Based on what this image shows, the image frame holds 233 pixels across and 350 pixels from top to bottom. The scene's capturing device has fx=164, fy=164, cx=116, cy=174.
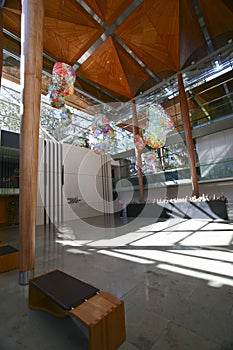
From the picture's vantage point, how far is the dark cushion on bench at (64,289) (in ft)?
4.47

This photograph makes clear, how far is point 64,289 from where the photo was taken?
1571mm

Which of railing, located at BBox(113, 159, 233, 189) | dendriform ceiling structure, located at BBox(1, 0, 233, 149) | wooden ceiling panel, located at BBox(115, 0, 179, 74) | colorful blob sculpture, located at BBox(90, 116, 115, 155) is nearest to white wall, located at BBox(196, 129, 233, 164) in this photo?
railing, located at BBox(113, 159, 233, 189)

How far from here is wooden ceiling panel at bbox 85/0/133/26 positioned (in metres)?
6.09

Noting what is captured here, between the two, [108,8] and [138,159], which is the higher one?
[108,8]

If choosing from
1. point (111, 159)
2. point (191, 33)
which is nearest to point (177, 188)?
point (111, 159)

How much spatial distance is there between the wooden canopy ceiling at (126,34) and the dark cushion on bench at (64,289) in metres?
8.40

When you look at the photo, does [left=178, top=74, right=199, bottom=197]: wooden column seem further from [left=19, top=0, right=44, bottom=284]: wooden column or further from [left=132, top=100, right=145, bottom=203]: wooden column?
[left=19, top=0, right=44, bottom=284]: wooden column

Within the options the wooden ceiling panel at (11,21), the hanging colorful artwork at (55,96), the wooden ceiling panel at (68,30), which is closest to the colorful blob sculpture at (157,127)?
the hanging colorful artwork at (55,96)

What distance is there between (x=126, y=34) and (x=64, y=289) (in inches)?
371

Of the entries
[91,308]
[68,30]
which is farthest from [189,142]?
[91,308]

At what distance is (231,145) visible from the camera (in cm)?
1102

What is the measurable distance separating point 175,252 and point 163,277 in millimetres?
1149

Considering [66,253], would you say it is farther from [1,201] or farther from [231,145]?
[231,145]

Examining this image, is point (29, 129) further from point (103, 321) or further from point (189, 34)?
point (189, 34)
